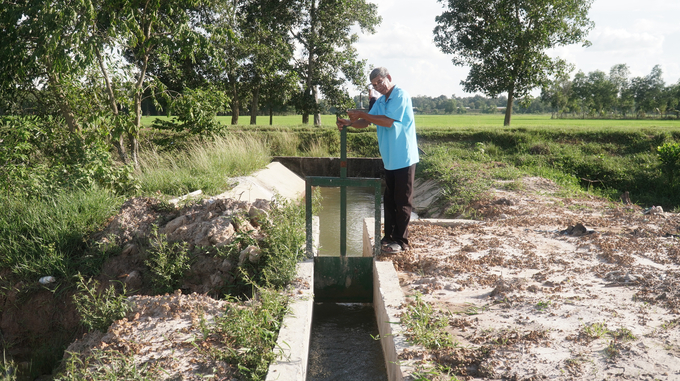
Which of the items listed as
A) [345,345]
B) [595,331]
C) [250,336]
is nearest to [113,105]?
[345,345]

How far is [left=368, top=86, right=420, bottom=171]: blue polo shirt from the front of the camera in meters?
4.80

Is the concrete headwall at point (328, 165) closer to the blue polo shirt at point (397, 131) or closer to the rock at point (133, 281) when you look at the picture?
the blue polo shirt at point (397, 131)

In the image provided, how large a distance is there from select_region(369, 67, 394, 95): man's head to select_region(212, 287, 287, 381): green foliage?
2.45m

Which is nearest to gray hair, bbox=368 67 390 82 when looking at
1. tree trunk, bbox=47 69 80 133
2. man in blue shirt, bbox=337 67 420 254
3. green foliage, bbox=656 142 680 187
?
man in blue shirt, bbox=337 67 420 254

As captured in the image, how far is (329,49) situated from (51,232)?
61.1ft

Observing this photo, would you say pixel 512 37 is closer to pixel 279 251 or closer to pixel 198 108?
pixel 198 108

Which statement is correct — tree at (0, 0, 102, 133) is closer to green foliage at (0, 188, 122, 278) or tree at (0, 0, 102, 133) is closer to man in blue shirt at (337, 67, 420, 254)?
green foliage at (0, 188, 122, 278)

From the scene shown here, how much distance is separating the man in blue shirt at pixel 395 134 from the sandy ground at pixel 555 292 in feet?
1.91

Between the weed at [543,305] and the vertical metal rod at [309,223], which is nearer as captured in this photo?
the weed at [543,305]

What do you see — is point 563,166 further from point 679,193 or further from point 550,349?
point 550,349

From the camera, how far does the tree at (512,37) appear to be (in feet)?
70.6

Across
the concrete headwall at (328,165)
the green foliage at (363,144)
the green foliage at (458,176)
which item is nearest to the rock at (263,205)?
the green foliage at (458,176)

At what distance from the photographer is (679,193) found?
1043 cm

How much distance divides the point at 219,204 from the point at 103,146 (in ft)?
11.3
